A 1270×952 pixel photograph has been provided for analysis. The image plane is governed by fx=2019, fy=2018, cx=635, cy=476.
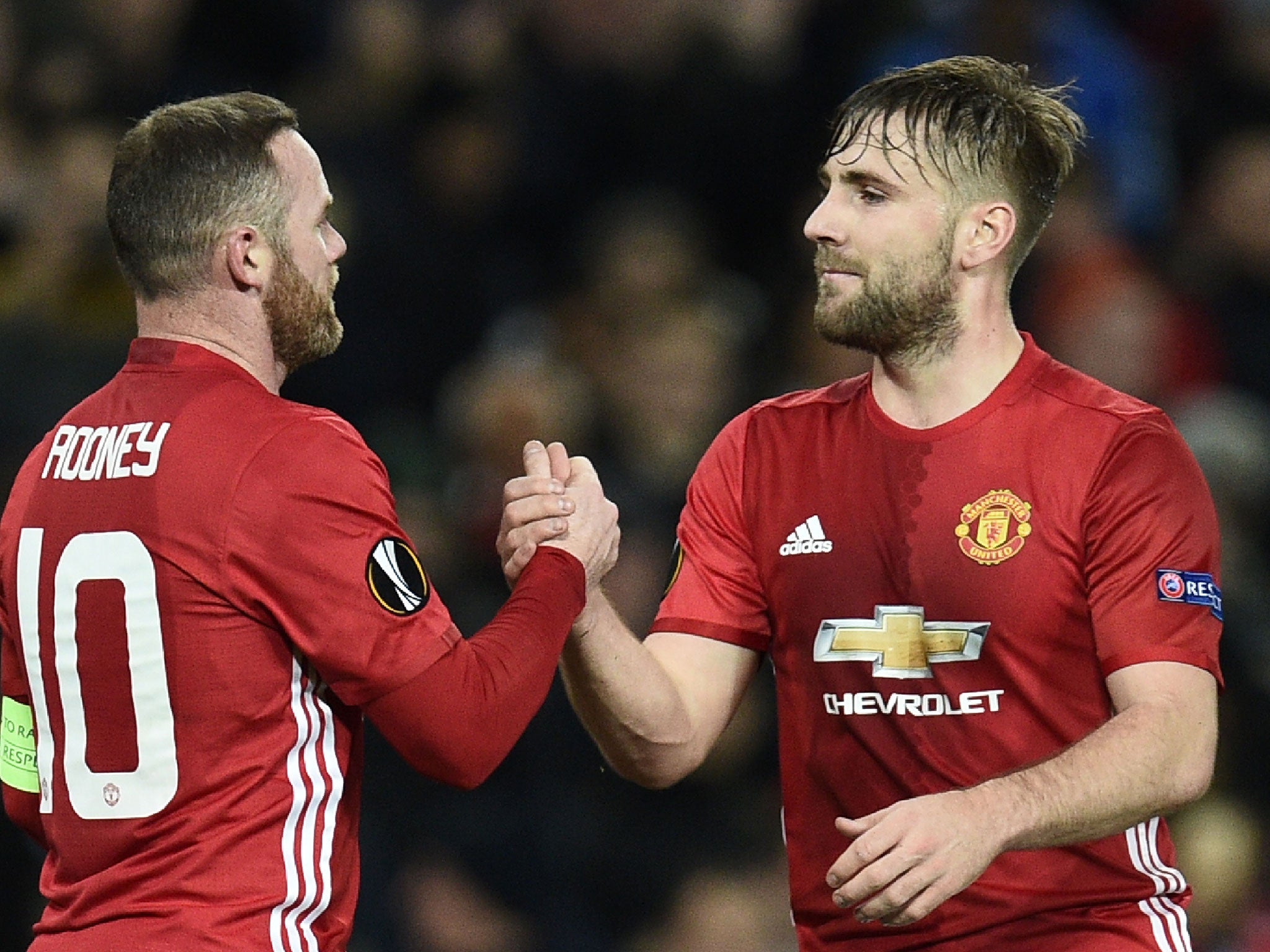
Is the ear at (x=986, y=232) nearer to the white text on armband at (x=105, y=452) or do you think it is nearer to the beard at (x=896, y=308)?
the beard at (x=896, y=308)

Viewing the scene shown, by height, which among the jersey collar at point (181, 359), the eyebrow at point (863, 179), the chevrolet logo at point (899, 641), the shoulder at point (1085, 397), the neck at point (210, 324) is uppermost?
the eyebrow at point (863, 179)

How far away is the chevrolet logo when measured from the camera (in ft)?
12.5

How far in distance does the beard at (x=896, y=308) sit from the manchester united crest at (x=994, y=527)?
34cm

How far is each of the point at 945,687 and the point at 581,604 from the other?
713 mm

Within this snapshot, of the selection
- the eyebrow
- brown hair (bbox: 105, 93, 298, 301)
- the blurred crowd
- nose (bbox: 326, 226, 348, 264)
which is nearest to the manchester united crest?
the eyebrow

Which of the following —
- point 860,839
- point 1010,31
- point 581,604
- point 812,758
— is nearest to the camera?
point 860,839

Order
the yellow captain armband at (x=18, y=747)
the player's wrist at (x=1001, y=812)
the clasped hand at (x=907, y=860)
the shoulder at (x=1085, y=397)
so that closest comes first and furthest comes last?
the clasped hand at (x=907, y=860), the player's wrist at (x=1001, y=812), the yellow captain armband at (x=18, y=747), the shoulder at (x=1085, y=397)

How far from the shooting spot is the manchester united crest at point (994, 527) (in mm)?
3830

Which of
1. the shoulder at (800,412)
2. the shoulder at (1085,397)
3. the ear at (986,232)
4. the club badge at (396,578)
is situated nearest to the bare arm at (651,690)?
the shoulder at (800,412)

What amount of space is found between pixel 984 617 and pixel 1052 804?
520 mm

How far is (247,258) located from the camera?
352cm

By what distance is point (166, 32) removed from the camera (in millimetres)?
8297

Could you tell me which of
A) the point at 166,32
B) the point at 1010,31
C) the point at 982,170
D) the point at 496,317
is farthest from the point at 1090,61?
the point at 982,170

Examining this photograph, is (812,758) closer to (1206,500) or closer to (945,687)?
(945,687)
